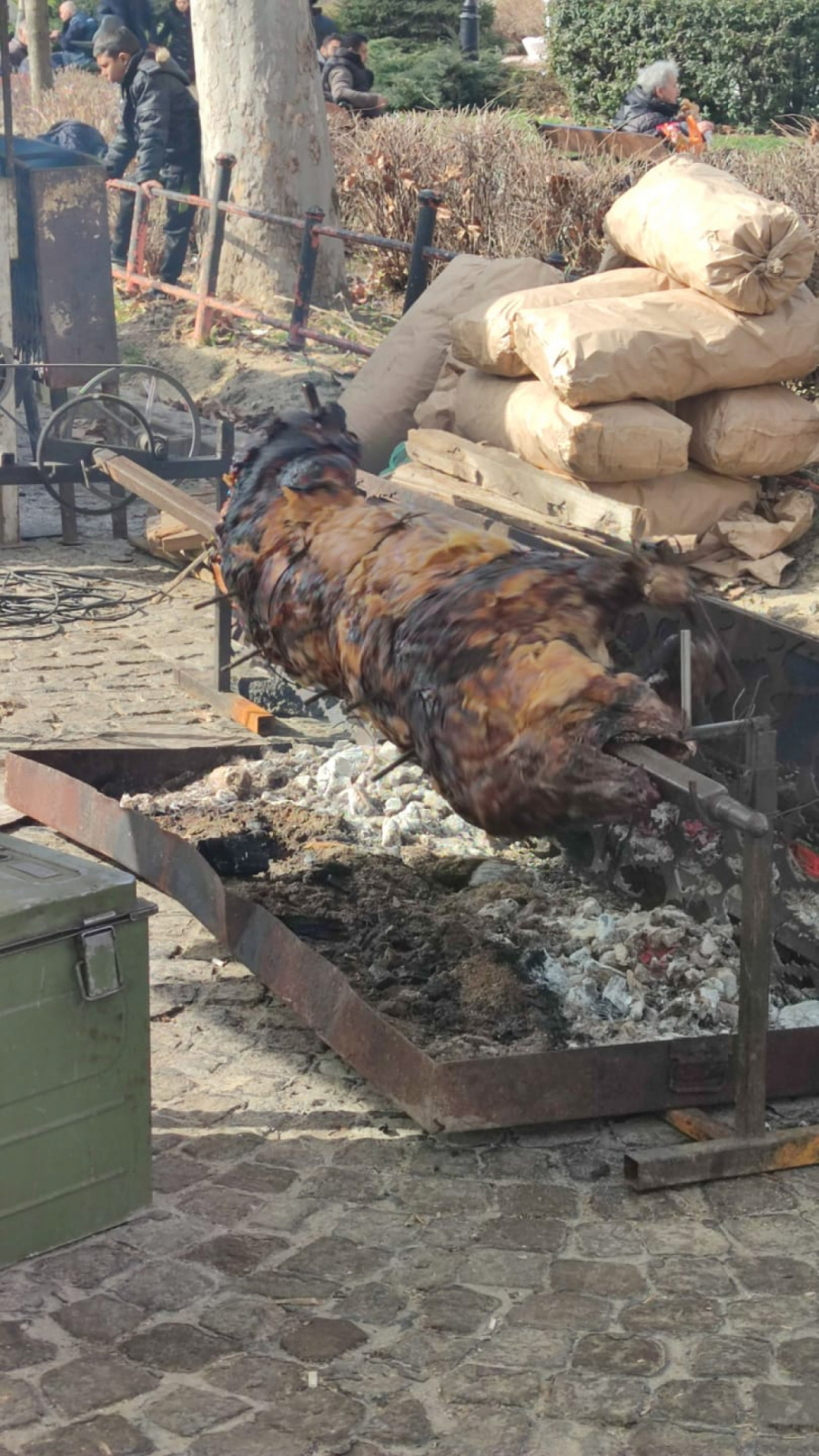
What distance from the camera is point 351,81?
706 inches

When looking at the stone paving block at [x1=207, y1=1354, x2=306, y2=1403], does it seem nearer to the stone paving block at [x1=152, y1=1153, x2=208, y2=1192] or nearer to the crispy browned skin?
the stone paving block at [x1=152, y1=1153, x2=208, y2=1192]

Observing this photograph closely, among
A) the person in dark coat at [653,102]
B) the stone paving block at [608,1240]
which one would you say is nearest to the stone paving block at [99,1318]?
the stone paving block at [608,1240]

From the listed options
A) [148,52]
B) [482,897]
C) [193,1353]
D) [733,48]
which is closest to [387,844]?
[482,897]

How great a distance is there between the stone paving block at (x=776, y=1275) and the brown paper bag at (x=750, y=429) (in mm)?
4768

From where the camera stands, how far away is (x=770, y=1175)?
392 cm

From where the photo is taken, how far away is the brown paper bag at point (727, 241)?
7219mm

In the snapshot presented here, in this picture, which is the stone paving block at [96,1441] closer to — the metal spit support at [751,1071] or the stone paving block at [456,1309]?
the stone paving block at [456,1309]

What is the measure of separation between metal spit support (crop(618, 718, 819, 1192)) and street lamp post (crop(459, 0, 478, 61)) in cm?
2393

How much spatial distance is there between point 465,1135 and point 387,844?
5.44ft

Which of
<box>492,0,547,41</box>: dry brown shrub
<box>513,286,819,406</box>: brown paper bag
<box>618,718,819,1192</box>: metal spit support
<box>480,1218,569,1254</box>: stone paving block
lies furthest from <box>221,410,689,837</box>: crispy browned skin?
<box>492,0,547,41</box>: dry brown shrub

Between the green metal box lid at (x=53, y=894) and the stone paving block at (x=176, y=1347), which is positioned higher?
the green metal box lid at (x=53, y=894)

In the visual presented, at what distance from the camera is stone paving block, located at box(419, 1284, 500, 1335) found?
3.32 metres

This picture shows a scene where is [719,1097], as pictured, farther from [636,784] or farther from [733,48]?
[733,48]

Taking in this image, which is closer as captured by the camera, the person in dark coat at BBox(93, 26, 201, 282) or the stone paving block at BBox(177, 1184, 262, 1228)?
the stone paving block at BBox(177, 1184, 262, 1228)
